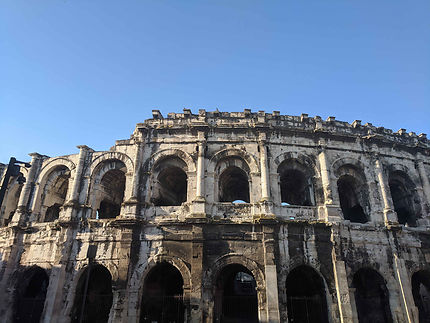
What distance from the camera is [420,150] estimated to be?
15508mm

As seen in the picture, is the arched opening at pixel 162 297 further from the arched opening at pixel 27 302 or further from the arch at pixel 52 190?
the arch at pixel 52 190

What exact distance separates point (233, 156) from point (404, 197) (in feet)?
28.9

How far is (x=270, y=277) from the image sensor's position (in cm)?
1138

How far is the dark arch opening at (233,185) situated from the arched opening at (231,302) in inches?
127

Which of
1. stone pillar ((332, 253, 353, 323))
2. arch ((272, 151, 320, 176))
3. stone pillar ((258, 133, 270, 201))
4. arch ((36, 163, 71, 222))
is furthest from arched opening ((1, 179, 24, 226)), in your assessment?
stone pillar ((332, 253, 353, 323))

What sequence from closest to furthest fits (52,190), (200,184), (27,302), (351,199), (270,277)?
(270,277) < (200,184) < (27,302) < (351,199) < (52,190)

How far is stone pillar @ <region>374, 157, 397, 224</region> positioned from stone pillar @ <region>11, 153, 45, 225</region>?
52.2ft

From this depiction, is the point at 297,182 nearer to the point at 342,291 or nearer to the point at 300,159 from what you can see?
the point at 300,159

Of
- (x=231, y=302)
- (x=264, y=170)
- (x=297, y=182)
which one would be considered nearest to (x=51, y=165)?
(x=264, y=170)

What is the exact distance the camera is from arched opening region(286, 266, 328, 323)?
12125 mm

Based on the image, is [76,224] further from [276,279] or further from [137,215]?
[276,279]

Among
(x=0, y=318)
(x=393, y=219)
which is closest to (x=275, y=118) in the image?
(x=393, y=219)

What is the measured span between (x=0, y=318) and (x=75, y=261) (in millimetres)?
3759

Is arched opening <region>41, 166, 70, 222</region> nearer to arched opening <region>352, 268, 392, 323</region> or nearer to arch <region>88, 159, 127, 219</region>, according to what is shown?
arch <region>88, 159, 127, 219</region>
